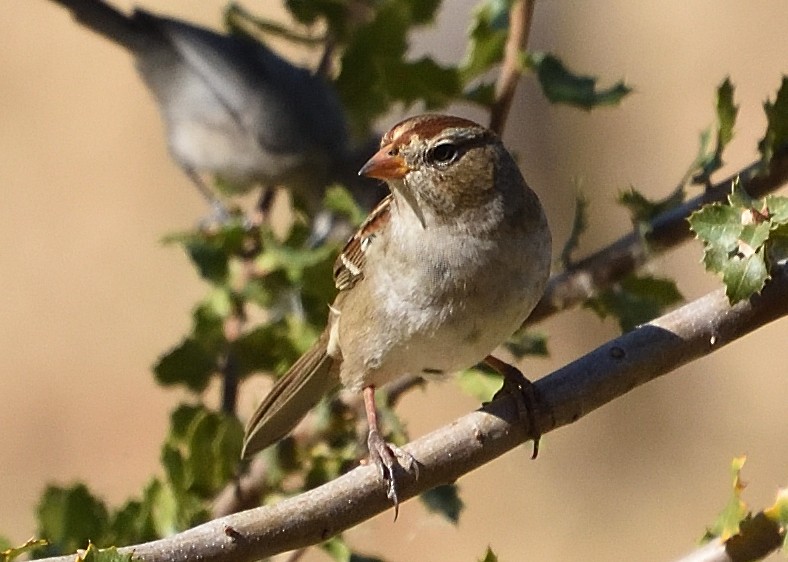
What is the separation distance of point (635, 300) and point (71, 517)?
134 centimetres

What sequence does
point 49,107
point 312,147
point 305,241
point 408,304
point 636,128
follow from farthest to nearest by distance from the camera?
1. point 49,107
2. point 636,128
3. point 312,147
4. point 305,241
5. point 408,304

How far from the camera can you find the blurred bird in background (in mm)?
6266

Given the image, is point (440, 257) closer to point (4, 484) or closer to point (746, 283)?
point (746, 283)

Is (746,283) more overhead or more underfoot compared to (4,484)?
more underfoot

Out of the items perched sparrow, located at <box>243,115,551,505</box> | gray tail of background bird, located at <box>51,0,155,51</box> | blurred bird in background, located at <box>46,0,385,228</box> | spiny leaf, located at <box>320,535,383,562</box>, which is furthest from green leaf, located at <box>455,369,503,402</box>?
gray tail of background bird, located at <box>51,0,155,51</box>

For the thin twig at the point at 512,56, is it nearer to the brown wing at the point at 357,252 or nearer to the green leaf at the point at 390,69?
the green leaf at the point at 390,69

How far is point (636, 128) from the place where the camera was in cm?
905

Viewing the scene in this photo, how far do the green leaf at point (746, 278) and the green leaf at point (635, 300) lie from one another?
30.2 inches

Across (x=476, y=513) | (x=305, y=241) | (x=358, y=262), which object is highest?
(x=476, y=513)

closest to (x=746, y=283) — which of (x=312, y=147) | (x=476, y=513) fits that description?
(x=312, y=147)

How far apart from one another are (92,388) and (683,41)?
485cm

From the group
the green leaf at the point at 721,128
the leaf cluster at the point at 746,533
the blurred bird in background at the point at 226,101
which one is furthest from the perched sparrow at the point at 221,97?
the leaf cluster at the point at 746,533

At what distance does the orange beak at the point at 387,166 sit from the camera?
2854 mm

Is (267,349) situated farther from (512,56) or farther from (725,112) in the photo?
(725,112)
